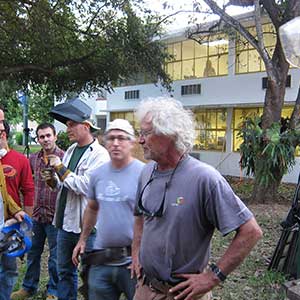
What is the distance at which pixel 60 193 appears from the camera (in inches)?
163

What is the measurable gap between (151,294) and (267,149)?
8.73 meters

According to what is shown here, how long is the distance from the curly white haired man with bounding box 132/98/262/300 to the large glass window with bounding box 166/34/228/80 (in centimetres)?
1858

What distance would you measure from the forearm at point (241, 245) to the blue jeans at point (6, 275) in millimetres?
2301

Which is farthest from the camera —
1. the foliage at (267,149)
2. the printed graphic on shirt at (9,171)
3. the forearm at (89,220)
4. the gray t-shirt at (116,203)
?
the foliage at (267,149)

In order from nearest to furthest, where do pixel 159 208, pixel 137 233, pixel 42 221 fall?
1. pixel 159 208
2. pixel 137 233
3. pixel 42 221

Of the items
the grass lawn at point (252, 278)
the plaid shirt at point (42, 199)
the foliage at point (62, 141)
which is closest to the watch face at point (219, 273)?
the grass lawn at point (252, 278)

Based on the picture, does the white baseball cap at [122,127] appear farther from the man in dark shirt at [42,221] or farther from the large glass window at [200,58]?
the large glass window at [200,58]

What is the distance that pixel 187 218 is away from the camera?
2281mm

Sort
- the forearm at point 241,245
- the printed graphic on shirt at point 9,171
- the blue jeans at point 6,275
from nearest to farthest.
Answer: the forearm at point 241,245, the blue jeans at point 6,275, the printed graphic on shirt at point 9,171

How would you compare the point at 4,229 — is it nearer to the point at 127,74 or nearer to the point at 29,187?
the point at 29,187

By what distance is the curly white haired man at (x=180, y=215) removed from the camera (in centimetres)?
223

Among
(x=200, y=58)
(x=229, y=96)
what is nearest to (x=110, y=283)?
(x=229, y=96)

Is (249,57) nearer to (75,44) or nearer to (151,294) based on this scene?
(75,44)

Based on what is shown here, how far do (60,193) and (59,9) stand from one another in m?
8.40
